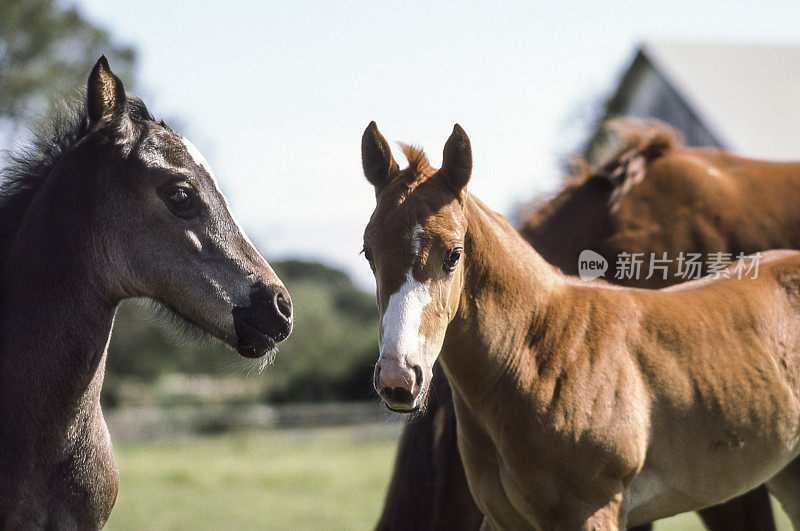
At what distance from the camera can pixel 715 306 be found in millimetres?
3719

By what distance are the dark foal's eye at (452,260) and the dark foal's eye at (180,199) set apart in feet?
3.06

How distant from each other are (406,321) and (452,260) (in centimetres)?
33

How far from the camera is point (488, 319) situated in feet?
10.8

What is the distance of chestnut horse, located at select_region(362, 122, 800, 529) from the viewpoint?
3.01m

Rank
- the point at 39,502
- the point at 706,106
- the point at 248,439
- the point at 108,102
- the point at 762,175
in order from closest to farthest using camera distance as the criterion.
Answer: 1. the point at 39,502
2. the point at 108,102
3. the point at 762,175
4. the point at 706,106
5. the point at 248,439

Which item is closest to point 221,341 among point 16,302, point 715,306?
point 16,302

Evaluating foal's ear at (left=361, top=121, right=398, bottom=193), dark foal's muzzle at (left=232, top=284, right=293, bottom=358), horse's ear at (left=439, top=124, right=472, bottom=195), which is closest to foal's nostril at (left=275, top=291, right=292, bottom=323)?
dark foal's muzzle at (left=232, top=284, right=293, bottom=358)

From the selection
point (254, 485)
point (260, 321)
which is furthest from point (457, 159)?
point (254, 485)

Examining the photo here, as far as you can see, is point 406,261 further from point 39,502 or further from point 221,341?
point 39,502

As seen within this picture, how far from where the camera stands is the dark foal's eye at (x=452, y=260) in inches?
119

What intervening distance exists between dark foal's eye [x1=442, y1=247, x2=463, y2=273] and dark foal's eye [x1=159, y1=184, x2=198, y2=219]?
932 mm

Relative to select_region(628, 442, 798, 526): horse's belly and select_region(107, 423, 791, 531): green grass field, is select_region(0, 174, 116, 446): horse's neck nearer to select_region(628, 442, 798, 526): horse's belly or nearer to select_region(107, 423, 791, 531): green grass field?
select_region(628, 442, 798, 526): horse's belly

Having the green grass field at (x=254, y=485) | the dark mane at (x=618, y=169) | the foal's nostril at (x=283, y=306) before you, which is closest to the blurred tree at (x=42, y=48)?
the green grass field at (x=254, y=485)

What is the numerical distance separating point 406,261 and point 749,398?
1.72 m
